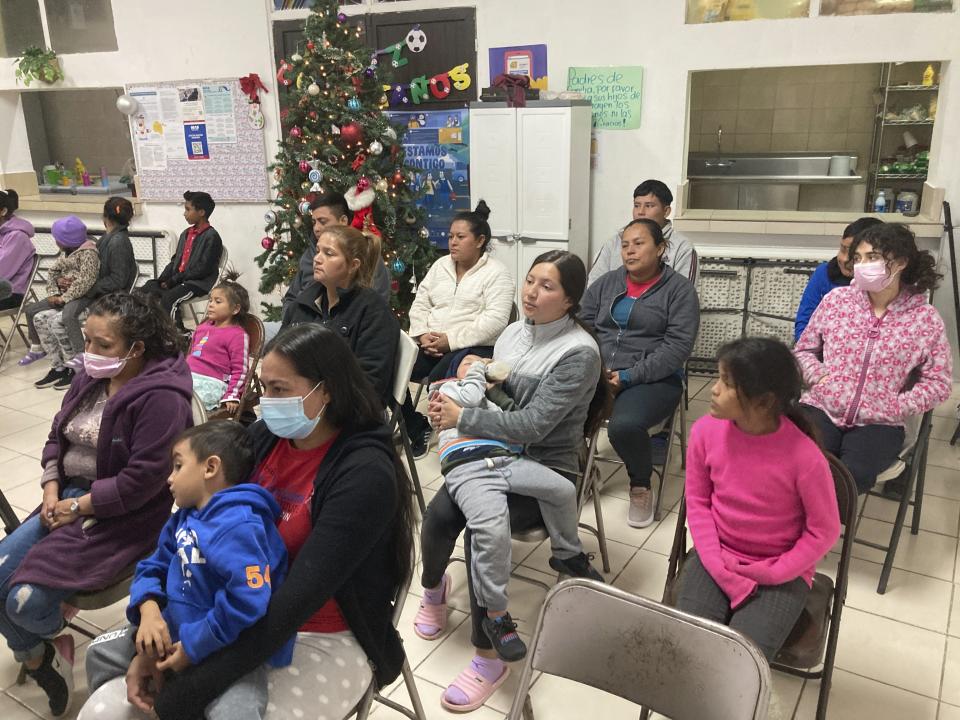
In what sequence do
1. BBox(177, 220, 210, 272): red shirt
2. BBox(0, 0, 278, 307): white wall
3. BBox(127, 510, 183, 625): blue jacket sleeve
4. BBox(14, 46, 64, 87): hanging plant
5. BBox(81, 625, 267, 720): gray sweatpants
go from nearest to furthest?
BBox(81, 625, 267, 720): gray sweatpants
BBox(127, 510, 183, 625): blue jacket sleeve
BBox(177, 220, 210, 272): red shirt
BBox(0, 0, 278, 307): white wall
BBox(14, 46, 64, 87): hanging plant

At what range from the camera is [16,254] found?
5.64 meters

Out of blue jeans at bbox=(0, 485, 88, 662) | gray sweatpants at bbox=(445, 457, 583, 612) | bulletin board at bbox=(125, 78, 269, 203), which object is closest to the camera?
blue jeans at bbox=(0, 485, 88, 662)

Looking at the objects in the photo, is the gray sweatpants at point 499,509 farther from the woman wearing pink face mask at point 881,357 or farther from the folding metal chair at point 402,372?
the woman wearing pink face mask at point 881,357

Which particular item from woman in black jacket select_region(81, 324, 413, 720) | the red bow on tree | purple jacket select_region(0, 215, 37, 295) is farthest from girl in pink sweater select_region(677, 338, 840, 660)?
purple jacket select_region(0, 215, 37, 295)

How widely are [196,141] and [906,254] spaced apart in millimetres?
5688

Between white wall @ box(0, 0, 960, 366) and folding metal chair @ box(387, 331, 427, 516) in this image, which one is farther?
white wall @ box(0, 0, 960, 366)

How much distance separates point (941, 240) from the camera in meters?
4.77

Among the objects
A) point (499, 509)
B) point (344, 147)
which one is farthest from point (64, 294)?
point (499, 509)

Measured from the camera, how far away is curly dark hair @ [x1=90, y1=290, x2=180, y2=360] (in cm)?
231

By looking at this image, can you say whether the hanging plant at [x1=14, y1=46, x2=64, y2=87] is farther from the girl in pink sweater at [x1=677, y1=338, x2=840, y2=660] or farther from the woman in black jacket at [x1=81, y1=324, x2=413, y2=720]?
the girl in pink sweater at [x1=677, y1=338, x2=840, y2=660]

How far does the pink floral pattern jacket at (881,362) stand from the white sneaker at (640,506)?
79cm

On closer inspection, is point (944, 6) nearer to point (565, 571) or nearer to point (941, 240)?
point (941, 240)

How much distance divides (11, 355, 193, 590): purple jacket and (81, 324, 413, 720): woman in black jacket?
19.3 inches

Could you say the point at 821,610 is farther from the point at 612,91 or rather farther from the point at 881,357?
the point at 612,91
